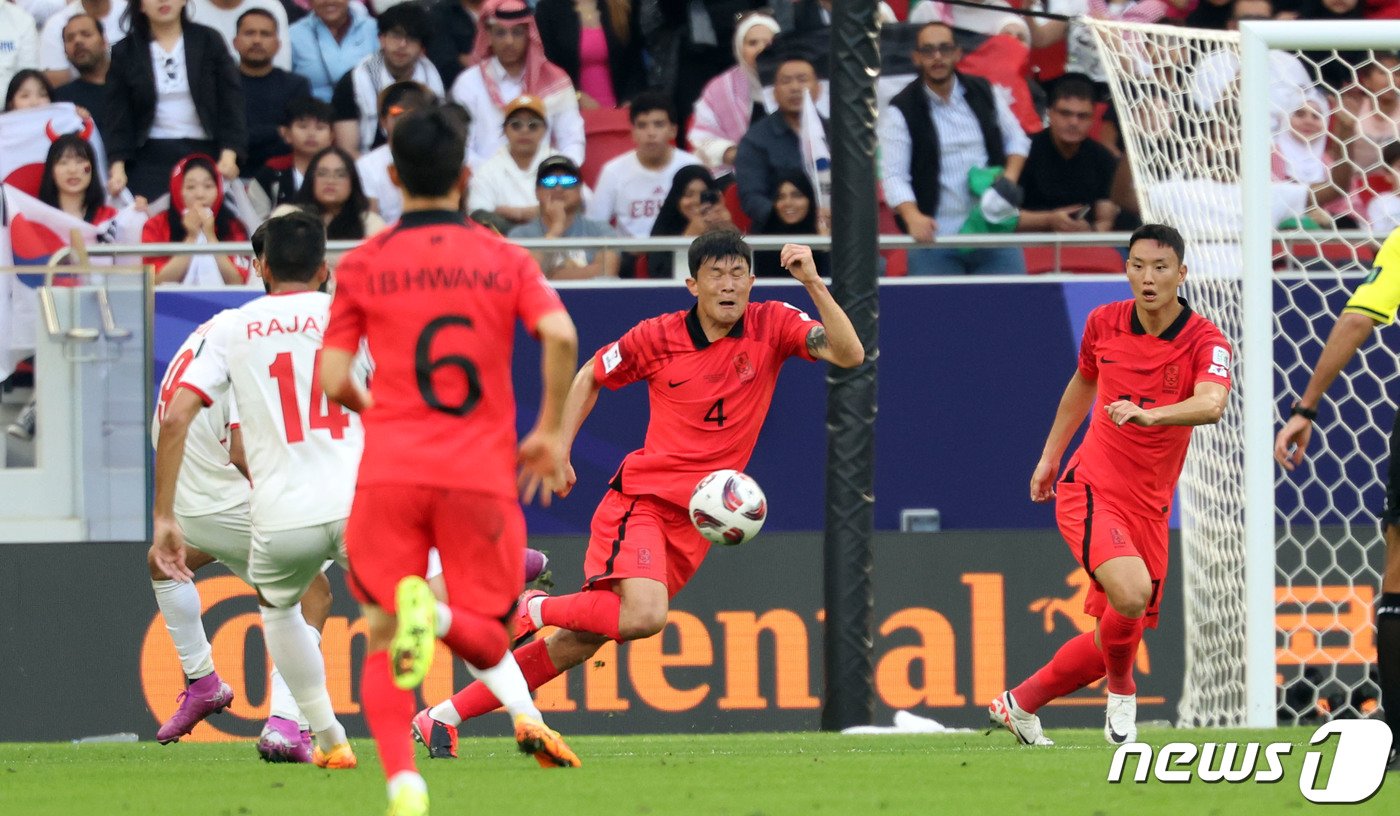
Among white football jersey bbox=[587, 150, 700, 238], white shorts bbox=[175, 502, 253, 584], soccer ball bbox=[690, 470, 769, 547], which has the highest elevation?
white football jersey bbox=[587, 150, 700, 238]

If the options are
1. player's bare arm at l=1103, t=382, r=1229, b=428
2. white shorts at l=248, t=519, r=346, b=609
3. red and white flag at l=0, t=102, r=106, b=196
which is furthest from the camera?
red and white flag at l=0, t=102, r=106, b=196

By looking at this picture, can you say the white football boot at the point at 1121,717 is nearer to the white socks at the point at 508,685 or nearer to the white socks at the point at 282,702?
the white socks at the point at 508,685

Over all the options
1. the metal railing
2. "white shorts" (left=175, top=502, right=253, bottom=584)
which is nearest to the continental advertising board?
the metal railing

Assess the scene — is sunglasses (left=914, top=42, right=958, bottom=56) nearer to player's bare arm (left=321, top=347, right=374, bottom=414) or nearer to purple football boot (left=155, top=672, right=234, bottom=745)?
purple football boot (left=155, top=672, right=234, bottom=745)

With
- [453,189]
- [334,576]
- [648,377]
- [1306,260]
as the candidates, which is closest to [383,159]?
[334,576]

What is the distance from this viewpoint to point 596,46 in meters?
12.8

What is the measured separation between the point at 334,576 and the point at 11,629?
5.52ft

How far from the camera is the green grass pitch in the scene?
18.3 ft

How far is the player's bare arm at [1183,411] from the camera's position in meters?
7.44

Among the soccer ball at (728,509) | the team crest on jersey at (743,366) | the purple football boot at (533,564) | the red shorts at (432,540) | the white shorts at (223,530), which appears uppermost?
the team crest on jersey at (743,366)

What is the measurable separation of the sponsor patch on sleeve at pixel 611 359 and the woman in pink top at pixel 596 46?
189 inches

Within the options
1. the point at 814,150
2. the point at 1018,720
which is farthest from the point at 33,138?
the point at 1018,720

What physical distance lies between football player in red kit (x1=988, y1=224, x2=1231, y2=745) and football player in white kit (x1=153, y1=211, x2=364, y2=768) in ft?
9.83

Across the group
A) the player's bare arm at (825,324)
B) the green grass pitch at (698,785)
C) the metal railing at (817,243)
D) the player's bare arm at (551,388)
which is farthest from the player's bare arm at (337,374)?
the metal railing at (817,243)
